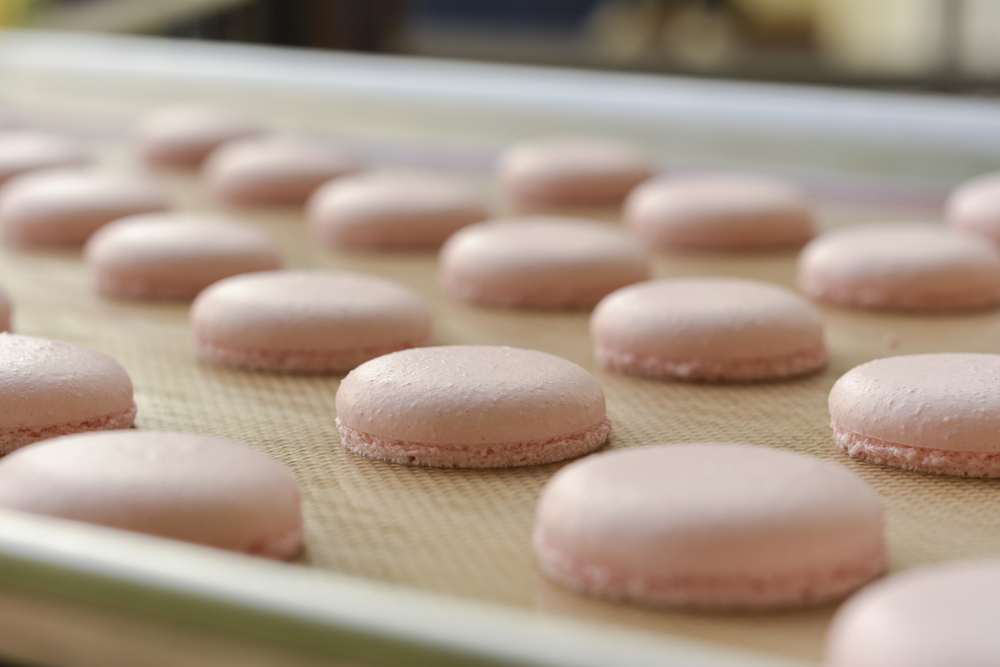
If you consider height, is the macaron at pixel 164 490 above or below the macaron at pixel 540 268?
above

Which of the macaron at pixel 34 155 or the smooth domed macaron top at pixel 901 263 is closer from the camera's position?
the smooth domed macaron top at pixel 901 263

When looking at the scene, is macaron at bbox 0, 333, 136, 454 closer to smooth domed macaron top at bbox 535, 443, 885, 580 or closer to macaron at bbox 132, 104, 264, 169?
smooth domed macaron top at bbox 535, 443, 885, 580

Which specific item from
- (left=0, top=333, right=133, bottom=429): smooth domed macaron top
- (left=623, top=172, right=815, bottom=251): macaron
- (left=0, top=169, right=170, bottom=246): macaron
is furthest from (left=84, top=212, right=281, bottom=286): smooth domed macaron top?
(left=623, top=172, right=815, bottom=251): macaron

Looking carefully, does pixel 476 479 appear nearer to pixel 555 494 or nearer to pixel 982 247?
pixel 555 494

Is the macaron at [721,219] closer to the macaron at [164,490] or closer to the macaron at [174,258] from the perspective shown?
the macaron at [174,258]

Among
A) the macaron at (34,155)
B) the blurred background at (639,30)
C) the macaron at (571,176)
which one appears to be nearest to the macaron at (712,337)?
the macaron at (571,176)

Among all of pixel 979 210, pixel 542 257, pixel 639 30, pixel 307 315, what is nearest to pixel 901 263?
pixel 979 210

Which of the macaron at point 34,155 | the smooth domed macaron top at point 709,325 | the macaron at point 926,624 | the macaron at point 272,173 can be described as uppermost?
the macaron at point 926,624
